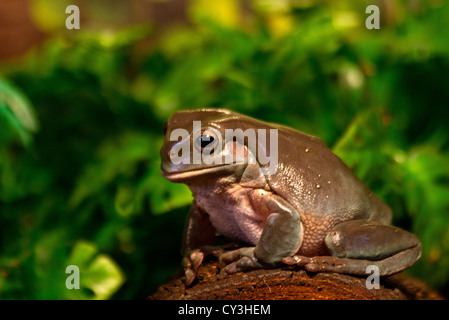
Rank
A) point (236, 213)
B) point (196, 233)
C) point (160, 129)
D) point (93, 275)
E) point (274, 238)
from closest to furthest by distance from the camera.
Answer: point (274, 238) < point (236, 213) < point (196, 233) < point (93, 275) < point (160, 129)

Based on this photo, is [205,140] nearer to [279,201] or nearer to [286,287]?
[279,201]

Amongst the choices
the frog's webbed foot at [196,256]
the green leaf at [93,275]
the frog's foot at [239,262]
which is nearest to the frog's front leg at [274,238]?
the frog's foot at [239,262]

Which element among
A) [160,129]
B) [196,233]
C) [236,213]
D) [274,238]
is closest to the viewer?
[274,238]

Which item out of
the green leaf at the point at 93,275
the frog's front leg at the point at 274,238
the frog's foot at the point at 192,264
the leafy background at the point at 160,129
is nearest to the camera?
the frog's front leg at the point at 274,238

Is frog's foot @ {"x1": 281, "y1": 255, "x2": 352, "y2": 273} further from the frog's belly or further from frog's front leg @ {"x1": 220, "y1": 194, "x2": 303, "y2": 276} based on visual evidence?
the frog's belly

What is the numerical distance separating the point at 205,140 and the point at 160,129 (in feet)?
5.17

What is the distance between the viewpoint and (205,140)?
1.34 metres

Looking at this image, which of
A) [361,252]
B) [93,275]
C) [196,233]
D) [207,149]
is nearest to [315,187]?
[361,252]

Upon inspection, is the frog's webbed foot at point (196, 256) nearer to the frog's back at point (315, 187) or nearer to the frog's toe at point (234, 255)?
the frog's toe at point (234, 255)

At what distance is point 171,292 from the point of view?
1441 millimetres

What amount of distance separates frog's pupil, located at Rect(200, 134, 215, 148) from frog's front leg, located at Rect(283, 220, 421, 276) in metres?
0.39

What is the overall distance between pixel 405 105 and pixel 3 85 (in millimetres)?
2261

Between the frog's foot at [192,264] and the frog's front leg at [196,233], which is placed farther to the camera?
the frog's front leg at [196,233]

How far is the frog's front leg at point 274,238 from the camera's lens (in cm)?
133
